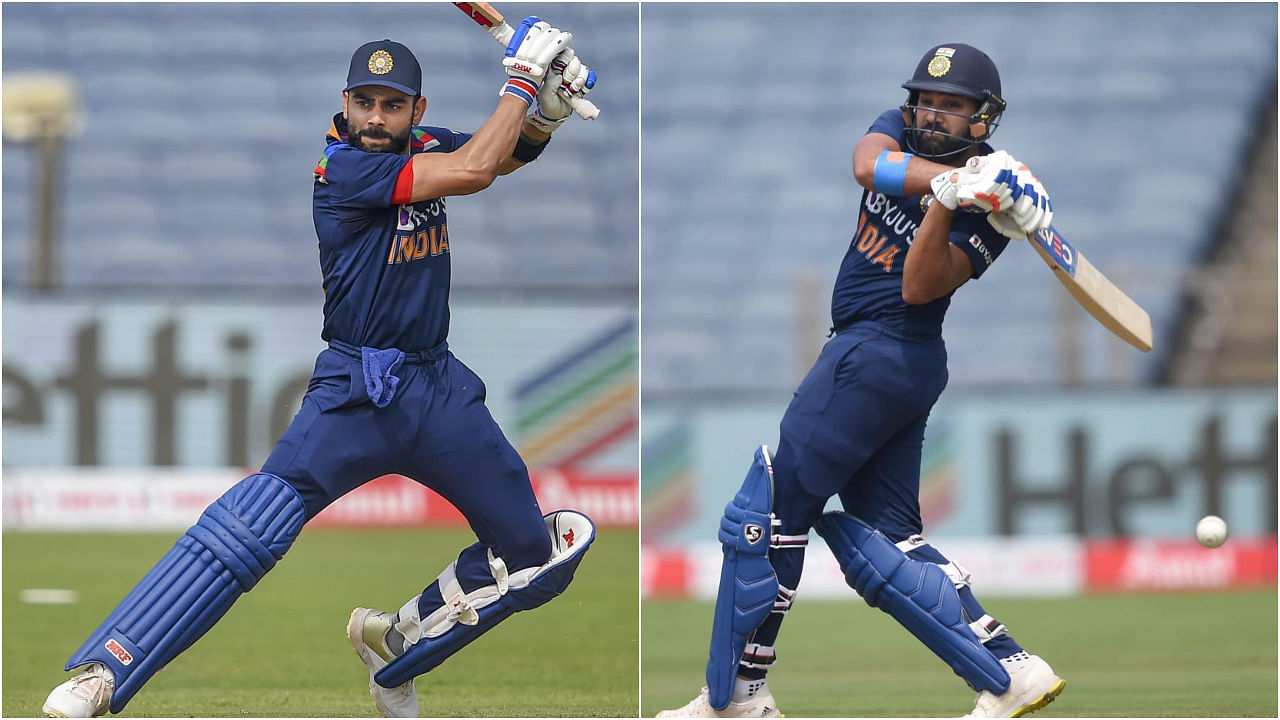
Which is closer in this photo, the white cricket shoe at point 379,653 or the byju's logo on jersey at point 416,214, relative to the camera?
the byju's logo on jersey at point 416,214

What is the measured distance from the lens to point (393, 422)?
3.74 metres

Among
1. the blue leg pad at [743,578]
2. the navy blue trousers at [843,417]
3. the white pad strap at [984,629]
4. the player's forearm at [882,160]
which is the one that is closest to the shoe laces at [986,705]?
the white pad strap at [984,629]

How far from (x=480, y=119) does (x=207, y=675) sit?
6138 millimetres

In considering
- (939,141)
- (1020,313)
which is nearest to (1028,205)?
(939,141)

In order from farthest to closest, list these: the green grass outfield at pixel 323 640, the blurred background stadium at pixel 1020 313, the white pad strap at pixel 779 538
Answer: the blurred background stadium at pixel 1020 313 < the green grass outfield at pixel 323 640 < the white pad strap at pixel 779 538

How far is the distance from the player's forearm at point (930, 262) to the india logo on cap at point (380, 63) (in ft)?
4.30

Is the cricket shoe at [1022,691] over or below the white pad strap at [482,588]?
below

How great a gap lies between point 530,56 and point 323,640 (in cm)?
299

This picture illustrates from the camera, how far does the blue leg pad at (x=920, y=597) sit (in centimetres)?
388

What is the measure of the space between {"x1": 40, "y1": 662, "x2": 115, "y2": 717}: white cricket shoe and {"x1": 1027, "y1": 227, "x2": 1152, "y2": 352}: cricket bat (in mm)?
2309

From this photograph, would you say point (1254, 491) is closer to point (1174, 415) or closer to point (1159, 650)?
point (1174, 415)


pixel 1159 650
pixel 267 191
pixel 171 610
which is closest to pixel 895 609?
pixel 171 610

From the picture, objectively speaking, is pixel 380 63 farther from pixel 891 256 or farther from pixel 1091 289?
pixel 1091 289

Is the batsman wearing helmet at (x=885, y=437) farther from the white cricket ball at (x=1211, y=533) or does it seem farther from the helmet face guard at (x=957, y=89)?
the white cricket ball at (x=1211, y=533)
